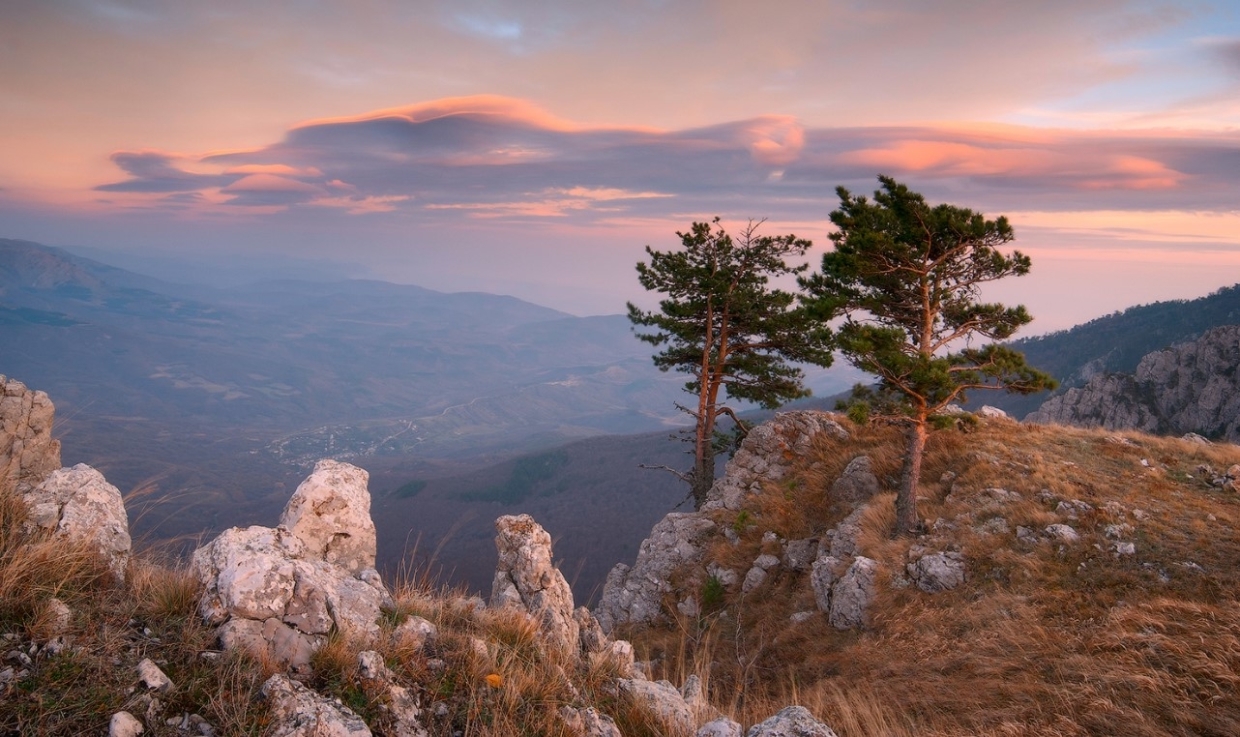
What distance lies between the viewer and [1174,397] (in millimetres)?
50594

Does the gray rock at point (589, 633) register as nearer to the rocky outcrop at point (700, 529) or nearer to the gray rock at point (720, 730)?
the gray rock at point (720, 730)

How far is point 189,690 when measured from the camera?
4.12m

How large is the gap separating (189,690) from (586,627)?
6381 mm

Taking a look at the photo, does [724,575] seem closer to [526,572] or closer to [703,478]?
[703,478]

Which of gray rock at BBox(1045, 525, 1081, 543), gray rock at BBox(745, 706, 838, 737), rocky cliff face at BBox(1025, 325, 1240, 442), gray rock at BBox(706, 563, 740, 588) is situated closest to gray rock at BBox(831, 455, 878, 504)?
gray rock at BBox(706, 563, 740, 588)

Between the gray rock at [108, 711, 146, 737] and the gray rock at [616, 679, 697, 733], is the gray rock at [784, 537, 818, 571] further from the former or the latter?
the gray rock at [108, 711, 146, 737]

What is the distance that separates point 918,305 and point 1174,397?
56.5 meters

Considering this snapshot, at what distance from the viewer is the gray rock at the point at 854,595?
11.6 meters

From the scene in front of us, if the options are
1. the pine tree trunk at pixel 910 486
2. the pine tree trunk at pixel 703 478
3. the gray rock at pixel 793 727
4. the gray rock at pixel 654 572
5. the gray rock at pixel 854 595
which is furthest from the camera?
the pine tree trunk at pixel 703 478

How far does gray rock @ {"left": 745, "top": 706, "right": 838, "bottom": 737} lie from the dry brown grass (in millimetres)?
670

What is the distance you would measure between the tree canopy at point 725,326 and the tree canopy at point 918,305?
17.2ft

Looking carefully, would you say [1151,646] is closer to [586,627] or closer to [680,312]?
[586,627]

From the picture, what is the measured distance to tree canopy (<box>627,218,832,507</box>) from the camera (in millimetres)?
20047

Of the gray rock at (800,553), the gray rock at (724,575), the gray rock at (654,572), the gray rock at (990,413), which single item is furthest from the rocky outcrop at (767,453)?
the gray rock at (990,413)
